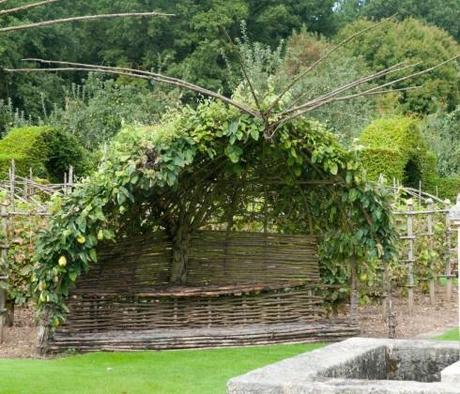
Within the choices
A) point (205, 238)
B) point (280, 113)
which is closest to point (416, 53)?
point (205, 238)

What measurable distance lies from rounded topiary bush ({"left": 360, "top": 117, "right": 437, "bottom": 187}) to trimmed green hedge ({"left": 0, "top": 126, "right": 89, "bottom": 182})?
22.2 feet

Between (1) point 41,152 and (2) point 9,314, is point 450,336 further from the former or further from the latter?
(1) point 41,152

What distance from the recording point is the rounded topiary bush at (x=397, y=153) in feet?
69.8

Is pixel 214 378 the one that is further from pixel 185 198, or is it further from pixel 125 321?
pixel 185 198

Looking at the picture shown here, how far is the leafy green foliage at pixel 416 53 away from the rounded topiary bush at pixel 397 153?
1380cm

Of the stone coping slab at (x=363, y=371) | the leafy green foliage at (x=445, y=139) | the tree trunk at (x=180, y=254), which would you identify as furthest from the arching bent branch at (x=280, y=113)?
the leafy green foliage at (x=445, y=139)

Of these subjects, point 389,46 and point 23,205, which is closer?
point 23,205

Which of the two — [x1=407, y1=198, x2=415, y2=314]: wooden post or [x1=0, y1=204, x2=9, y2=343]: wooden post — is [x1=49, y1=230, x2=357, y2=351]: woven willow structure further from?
[x1=407, y1=198, x2=415, y2=314]: wooden post

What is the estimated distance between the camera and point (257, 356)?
10250 mm

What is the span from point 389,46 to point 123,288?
3118cm

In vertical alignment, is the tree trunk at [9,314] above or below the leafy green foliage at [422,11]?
below

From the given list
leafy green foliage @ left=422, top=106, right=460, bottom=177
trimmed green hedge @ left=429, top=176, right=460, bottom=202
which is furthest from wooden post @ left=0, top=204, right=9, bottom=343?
leafy green foliage @ left=422, top=106, right=460, bottom=177

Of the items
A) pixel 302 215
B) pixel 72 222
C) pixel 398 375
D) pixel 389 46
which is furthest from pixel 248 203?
pixel 389 46

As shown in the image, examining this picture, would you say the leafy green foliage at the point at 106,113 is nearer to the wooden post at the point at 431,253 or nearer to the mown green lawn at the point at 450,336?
the wooden post at the point at 431,253
